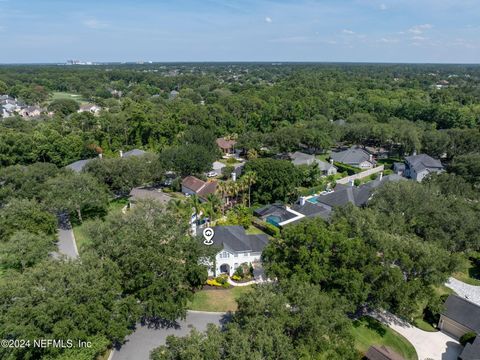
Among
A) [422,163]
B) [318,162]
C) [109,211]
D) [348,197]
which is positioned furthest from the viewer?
[318,162]

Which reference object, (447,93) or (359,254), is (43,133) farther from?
(447,93)

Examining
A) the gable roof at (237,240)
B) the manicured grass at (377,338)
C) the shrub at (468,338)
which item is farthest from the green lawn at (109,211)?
the shrub at (468,338)

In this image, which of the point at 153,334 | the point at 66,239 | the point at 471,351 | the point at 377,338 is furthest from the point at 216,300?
the point at 66,239

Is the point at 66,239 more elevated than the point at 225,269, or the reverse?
the point at 66,239

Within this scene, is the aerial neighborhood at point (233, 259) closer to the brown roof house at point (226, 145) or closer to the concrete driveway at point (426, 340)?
the concrete driveway at point (426, 340)

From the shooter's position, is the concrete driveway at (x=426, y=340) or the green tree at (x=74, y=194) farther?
the green tree at (x=74, y=194)

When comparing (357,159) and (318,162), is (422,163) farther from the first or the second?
(318,162)
